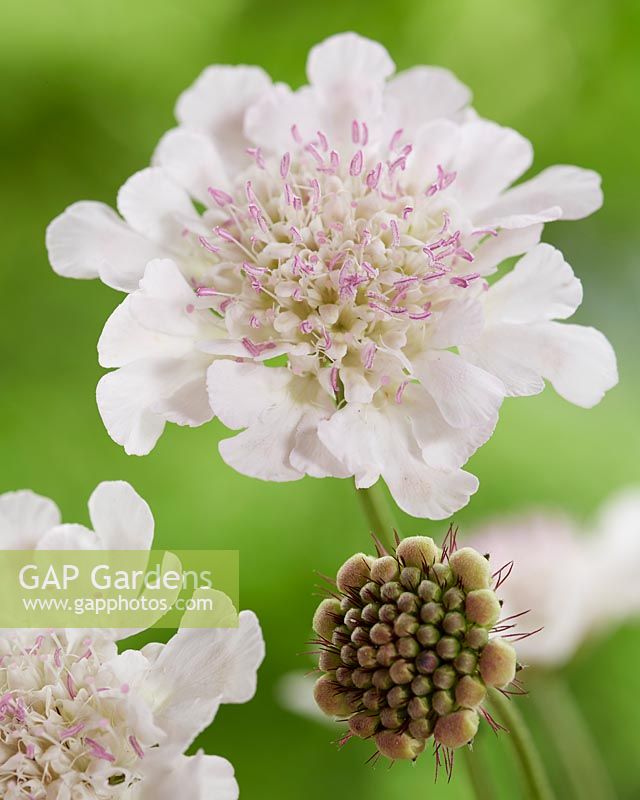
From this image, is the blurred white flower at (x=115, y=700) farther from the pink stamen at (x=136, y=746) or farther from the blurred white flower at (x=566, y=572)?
the blurred white flower at (x=566, y=572)

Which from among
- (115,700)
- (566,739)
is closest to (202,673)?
(115,700)

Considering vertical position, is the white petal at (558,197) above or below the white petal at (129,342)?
above

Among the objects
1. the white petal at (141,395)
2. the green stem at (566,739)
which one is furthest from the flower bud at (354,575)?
the green stem at (566,739)

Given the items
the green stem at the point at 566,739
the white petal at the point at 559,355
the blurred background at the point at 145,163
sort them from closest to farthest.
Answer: the white petal at the point at 559,355, the green stem at the point at 566,739, the blurred background at the point at 145,163

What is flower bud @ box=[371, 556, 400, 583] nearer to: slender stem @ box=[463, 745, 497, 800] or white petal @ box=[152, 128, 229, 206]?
slender stem @ box=[463, 745, 497, 800]

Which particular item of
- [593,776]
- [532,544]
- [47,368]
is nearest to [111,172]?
[47,368]

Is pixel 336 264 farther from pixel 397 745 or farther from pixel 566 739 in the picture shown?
pixel 566 739

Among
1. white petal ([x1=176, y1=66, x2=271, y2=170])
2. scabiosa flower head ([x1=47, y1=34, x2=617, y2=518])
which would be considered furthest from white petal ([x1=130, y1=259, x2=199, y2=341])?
white petal ([x1=176, y1=66, x2=271, y2=170])
